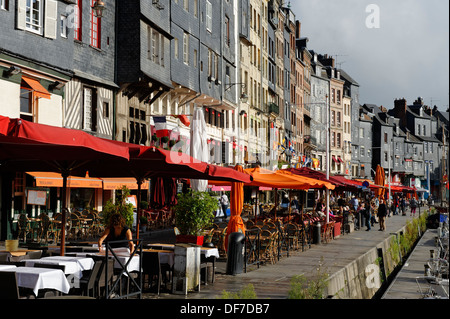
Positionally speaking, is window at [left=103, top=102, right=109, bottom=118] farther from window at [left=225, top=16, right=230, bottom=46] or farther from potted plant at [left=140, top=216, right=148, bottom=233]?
window at [left=225, top=16, right=230, bottom=46]

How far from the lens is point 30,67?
78.8 ft

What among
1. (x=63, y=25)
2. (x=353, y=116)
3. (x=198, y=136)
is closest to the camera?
(x=198, y=136)

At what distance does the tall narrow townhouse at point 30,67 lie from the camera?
22719 millimetres

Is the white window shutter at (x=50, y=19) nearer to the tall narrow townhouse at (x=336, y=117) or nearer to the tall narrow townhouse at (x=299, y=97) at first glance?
the tall narrow townhouse at (x=299, y=97)

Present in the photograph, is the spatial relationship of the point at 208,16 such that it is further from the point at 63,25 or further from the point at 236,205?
the point at 236,205

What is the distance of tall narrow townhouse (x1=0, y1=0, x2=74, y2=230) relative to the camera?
22719mm

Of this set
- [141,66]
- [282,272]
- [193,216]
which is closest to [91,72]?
[141,66]

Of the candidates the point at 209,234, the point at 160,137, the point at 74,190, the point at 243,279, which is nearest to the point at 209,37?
the point at 160,137

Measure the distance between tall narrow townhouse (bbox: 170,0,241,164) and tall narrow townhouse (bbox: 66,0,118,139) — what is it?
5.88 metres

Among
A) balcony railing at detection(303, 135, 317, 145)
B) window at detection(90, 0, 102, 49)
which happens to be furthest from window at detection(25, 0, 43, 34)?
balcony railing at detection(303, 135, 317, 145)

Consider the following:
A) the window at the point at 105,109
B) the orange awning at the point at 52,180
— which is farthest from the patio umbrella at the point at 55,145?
the window at the point at 105,109

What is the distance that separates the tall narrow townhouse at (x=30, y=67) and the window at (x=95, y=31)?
2.76 metres

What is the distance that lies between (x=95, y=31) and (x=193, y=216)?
15.8 m

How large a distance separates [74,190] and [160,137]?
6747 millimetres
